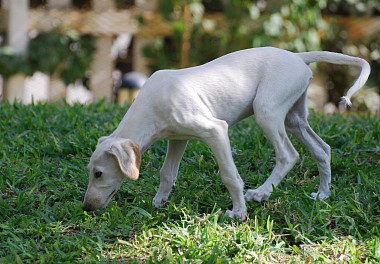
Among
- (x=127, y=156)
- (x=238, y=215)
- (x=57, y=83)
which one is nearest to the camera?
(x=127, y=156)

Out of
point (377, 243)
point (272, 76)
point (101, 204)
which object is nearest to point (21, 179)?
point (101, 204)

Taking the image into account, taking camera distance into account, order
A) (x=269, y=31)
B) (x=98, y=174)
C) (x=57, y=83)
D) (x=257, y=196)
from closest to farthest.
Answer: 1. (x=98, y=174)
2. (x=257, y=196)
3. (x=269, y=31)
4. (x=57, y=83)

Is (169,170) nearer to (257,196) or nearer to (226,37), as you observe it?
(257,196)

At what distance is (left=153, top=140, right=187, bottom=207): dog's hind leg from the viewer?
3764 mm

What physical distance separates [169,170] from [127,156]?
61 cm

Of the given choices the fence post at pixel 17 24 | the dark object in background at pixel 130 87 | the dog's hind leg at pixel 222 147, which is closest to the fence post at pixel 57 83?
the fence post at pixel 17 24

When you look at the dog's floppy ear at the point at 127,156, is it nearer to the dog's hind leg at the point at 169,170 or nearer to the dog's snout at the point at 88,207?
the dog's snout at the point at 88,207

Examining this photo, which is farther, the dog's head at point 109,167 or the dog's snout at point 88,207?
the dog's snout at point 88,207

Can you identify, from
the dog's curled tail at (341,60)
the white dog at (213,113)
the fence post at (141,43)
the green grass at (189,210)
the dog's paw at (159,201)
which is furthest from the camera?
the fence post at (141,43)

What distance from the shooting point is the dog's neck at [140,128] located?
132 inches

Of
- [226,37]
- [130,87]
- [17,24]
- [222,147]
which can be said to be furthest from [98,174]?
[17,24]

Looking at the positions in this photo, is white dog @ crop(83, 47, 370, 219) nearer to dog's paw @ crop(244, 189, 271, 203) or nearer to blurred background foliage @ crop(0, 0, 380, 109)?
dog's paw @ crop(244, 189, 271, 203)

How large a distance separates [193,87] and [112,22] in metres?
7.58

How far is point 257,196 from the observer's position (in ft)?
11.9
